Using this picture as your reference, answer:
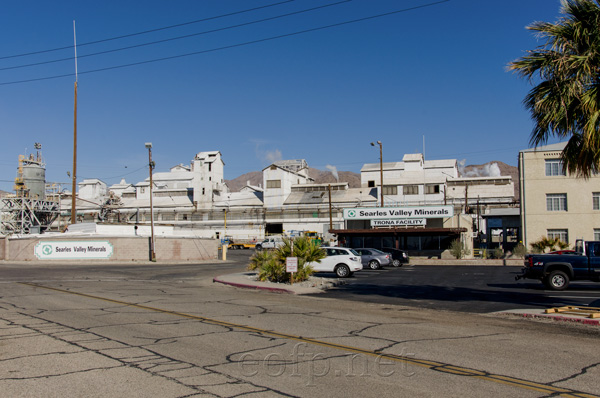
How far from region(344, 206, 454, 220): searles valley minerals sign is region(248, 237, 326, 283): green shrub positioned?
81.7ft

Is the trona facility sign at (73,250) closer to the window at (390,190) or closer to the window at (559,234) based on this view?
the window at (559,234)

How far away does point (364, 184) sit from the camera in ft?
298

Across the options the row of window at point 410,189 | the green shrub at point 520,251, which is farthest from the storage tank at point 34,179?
the green shrub at point 520,251

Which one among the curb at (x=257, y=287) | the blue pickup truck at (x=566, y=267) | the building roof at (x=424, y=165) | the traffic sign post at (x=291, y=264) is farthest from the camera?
the building roof at (x=424, y=165)

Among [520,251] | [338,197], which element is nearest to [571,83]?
[520,251]

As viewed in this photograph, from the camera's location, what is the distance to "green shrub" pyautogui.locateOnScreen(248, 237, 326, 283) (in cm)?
2300

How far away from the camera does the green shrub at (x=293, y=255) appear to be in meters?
23.0

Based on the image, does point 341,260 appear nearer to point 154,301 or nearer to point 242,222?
point 154,301

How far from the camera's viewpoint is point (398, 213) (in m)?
47.2

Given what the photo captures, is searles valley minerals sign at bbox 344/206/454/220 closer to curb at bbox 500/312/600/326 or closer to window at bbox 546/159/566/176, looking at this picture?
window at bbox 546/159/566/176

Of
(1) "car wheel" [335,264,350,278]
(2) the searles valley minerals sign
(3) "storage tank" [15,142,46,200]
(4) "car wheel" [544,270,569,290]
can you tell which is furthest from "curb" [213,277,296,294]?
(3) "storage tank" [15,142,46,200]

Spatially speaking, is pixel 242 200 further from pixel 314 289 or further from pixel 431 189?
pixel 314 289

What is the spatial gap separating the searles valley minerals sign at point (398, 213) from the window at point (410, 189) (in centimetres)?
3596

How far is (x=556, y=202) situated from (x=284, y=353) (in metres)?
42.6
